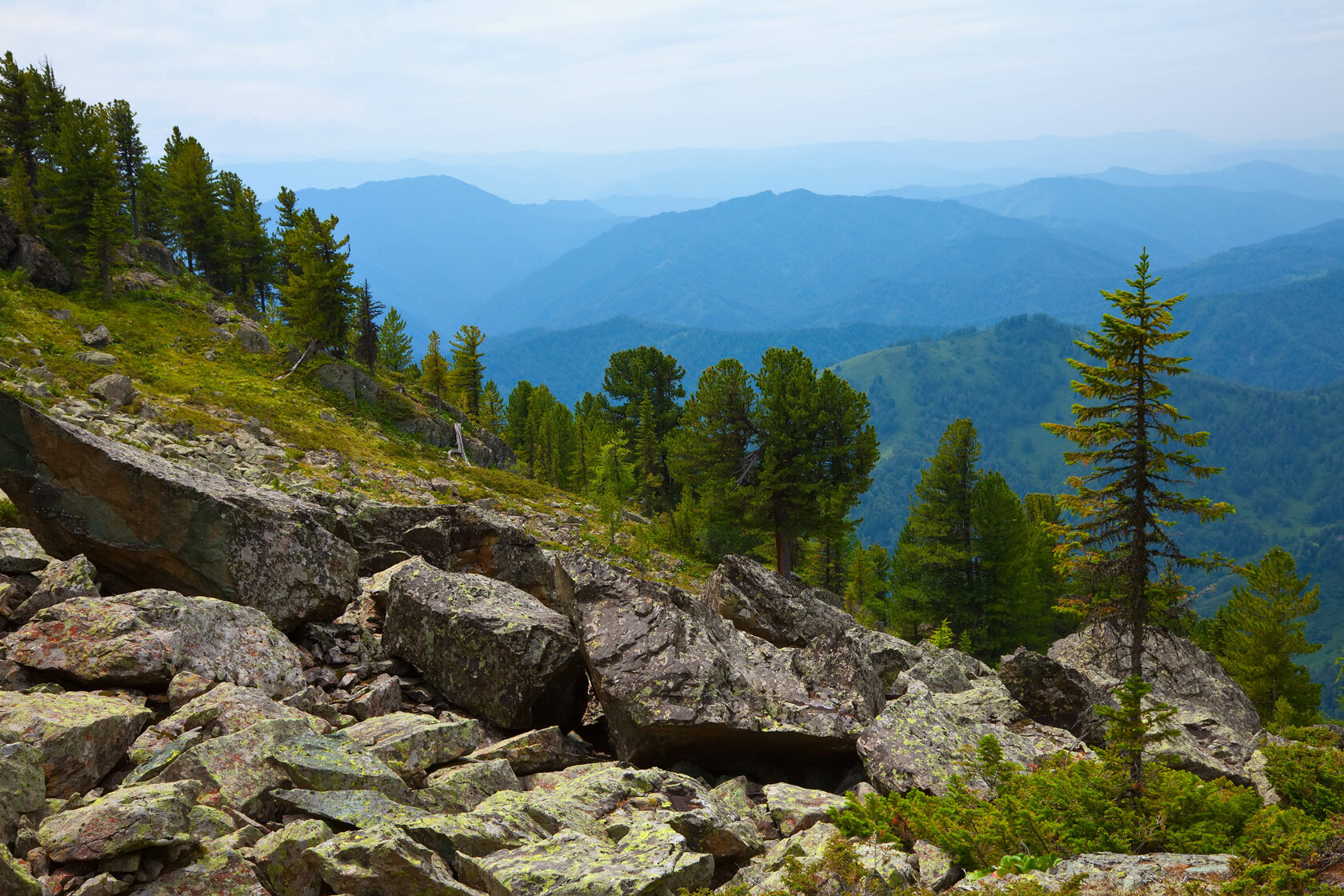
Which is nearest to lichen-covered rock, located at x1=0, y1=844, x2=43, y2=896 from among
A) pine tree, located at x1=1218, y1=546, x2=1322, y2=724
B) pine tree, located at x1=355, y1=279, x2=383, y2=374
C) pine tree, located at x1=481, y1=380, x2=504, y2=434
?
pine tree, located at x1=1218, y1=546, x2=1322, y2=724

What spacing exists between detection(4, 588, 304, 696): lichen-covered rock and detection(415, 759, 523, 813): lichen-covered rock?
2.92 metres

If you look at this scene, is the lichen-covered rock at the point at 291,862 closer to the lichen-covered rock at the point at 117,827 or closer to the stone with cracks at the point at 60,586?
the lichen-covered rock at the point at 117,827

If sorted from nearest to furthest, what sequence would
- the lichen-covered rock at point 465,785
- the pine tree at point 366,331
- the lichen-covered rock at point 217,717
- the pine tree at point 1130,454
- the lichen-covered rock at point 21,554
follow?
the lichen-covered rock at point 217,717 → the lichen-covered rock at point 465,785 → the lichen-covered rock at point 21,554 → the pine tree at point 1130,454 → the pine tree at point 366,331

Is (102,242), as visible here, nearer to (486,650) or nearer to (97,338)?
(97,338)

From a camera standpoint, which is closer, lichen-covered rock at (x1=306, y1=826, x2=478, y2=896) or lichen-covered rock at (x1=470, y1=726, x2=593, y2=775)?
lichen-covered rock at (x1=306, y1=826, x2=478, y2=896)

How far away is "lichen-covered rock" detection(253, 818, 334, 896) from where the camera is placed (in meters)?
6.43

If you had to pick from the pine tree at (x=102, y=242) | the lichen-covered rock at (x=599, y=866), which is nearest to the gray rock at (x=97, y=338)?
the pine tree at (x=102, y=242)

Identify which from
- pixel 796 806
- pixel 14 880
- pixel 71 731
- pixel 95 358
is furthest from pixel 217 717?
pixel 95 358

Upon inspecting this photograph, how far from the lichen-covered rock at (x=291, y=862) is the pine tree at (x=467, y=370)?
2822 inches

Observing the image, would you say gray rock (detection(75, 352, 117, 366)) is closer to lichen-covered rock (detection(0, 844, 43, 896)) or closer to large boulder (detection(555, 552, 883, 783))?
large boulder (detection(555, 552, 883, 783))

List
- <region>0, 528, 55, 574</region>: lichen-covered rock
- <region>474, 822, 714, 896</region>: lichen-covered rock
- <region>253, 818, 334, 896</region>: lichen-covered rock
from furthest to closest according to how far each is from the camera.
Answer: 1. <region>0, 528, 55, 574</region>: lichen-covered rock
2. <region>474, 822, 714, 896</region>: lichen-covered rock
3. <region>253, 818, 334, 896</region>: lichen-covered rock

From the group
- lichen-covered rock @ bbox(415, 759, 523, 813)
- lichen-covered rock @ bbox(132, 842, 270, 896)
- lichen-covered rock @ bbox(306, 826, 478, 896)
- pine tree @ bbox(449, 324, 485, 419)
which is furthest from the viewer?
pine tree @ bbox(449, 324, 485, 419)

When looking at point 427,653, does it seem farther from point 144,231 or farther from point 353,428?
point 144,231

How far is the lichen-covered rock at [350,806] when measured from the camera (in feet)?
23.4
